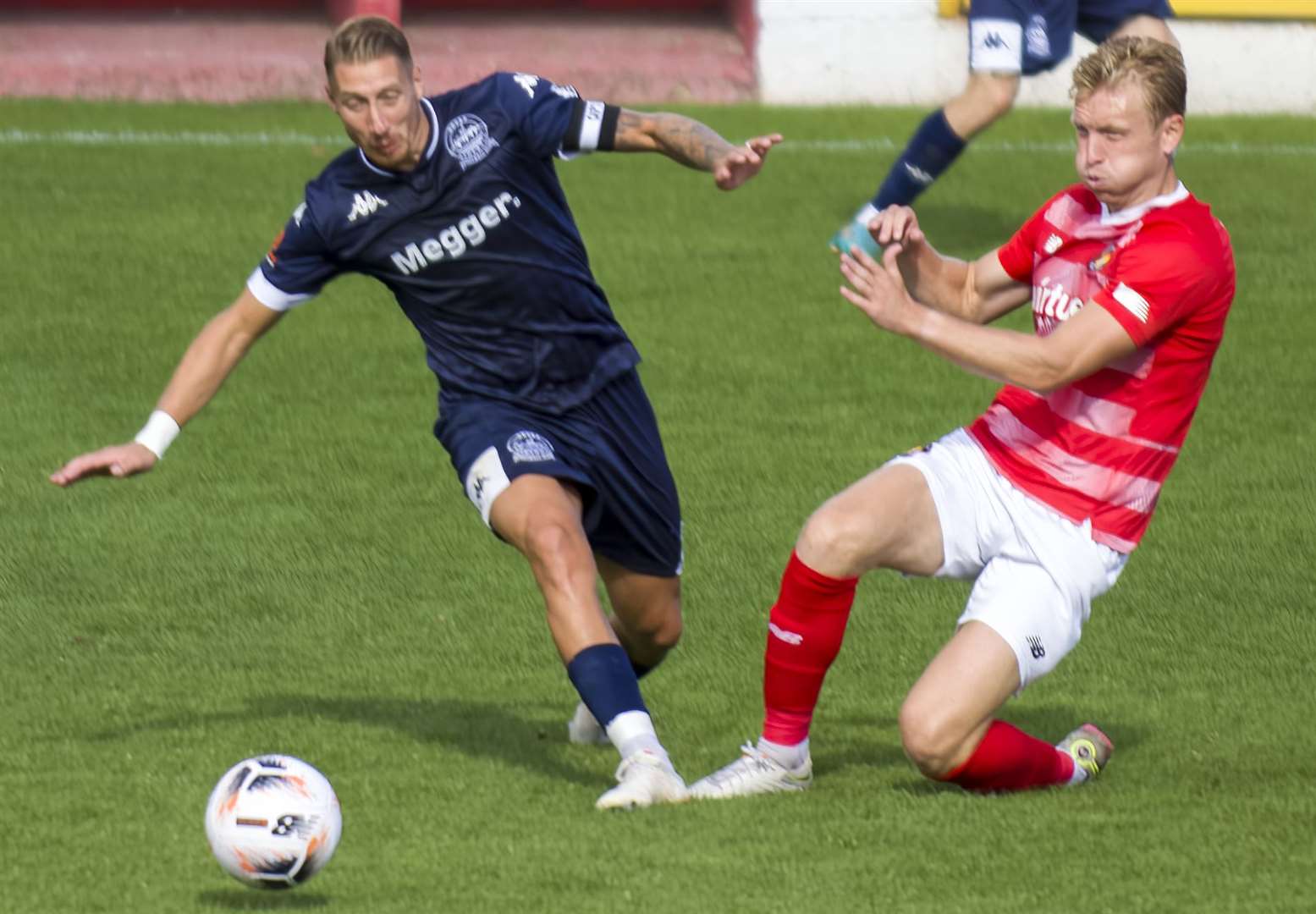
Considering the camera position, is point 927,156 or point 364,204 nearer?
point 364,204

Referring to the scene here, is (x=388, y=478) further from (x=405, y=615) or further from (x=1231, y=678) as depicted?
(x=1231, y=678)

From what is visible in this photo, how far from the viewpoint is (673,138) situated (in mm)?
5750

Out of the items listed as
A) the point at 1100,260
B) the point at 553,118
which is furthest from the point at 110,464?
the point at 1100,260

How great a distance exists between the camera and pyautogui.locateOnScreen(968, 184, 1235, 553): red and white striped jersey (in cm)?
532

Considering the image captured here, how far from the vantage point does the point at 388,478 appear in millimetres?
8797

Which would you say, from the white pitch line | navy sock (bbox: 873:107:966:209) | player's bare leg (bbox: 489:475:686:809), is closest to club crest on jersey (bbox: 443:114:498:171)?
player's bare leg (bbox: 489:475:686:809)

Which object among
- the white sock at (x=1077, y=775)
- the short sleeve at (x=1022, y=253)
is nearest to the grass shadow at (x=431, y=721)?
the white sock at (x=1077, y=775)

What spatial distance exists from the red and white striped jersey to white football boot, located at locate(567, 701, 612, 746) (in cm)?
129

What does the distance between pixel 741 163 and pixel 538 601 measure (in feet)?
7.91

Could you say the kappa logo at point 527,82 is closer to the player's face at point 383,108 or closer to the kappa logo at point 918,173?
the player's face at point 383,108

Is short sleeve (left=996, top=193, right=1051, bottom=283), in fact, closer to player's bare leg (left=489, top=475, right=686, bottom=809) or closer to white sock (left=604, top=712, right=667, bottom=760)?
player's bare leg (left=489, top=475, right=686, bottom=809)

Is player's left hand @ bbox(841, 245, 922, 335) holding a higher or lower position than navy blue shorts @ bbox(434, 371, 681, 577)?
higher

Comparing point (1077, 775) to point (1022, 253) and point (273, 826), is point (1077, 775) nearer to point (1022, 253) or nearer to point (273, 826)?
point (1022, 253)

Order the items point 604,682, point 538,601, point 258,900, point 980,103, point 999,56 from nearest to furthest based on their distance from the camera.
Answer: point 258,900, point 604,682, point 538,601, point 980,103, point 999,56
